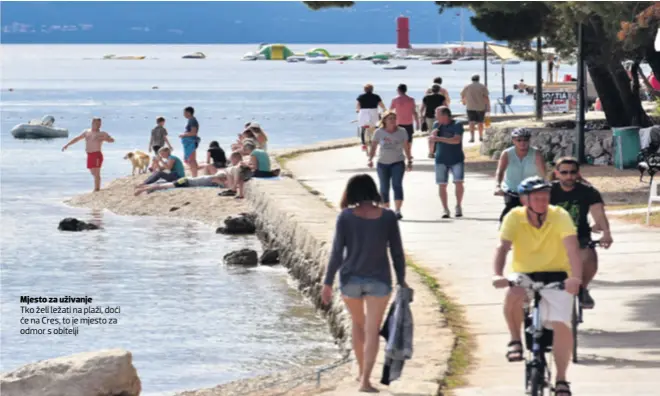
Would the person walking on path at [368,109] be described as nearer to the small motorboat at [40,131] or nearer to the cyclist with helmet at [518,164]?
the cyclist with helmet at [518,164]

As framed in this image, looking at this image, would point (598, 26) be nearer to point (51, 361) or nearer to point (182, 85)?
point (51, 361)

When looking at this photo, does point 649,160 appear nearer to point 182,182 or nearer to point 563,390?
point 182,182

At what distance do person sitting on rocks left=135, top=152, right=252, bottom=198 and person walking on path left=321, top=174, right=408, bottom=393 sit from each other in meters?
18.1

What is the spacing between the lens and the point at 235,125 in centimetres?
8031

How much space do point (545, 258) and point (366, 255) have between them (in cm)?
123

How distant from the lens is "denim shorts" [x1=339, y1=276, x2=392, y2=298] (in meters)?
9.61

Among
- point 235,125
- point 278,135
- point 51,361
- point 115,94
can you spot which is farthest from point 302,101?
point 51,361

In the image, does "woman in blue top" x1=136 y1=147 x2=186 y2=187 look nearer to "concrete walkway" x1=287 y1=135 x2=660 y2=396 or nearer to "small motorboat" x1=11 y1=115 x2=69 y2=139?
"concrete walkway" x1=287 y1=135 x2=660 y2=396

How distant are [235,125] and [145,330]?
6378cm

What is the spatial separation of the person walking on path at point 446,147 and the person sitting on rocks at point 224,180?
8.51 metres

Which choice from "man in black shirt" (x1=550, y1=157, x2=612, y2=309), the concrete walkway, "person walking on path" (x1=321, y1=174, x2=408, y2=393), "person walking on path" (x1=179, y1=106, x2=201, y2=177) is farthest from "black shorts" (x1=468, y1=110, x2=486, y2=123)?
"person walking on path" (x1=321, y1=174, x2=408, y2=393)

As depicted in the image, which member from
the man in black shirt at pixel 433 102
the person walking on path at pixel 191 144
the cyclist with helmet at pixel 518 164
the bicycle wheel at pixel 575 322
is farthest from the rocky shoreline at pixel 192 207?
the man in black shirt at pixel 433 102

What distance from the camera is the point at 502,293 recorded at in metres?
13.8

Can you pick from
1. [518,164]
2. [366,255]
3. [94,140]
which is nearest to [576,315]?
[366,255]
